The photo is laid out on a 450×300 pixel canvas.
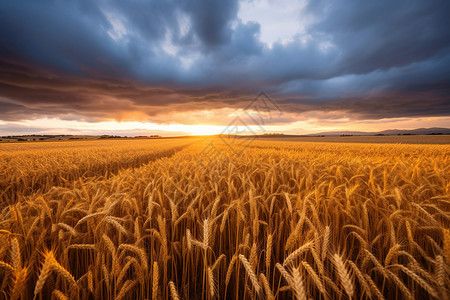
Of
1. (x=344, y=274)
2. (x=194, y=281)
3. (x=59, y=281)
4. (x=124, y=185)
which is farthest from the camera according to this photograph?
(x=124, y=185)

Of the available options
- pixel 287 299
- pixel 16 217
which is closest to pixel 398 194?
pixel 287 299

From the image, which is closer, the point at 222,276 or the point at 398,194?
the point at 222,276

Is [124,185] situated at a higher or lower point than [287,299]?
higher

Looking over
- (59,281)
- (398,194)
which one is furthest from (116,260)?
(398,194)

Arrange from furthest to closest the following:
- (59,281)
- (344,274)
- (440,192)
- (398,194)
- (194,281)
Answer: (440,192)
(398,194)
(194,281)
(59,281)
(344,274)

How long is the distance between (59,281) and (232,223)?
1.47 meters

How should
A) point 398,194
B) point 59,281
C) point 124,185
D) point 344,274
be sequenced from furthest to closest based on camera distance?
point 124,185, point 398,194, point 59,281, point 344,274

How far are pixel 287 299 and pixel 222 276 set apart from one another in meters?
0.54

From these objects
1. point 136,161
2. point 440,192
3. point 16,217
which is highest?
point 16,217

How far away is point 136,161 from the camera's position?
12.0m

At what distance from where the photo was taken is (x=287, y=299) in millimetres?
1446

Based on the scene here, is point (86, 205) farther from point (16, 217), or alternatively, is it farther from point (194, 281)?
point (194, 281)

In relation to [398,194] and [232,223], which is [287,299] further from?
[398,194]

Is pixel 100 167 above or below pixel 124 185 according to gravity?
below
